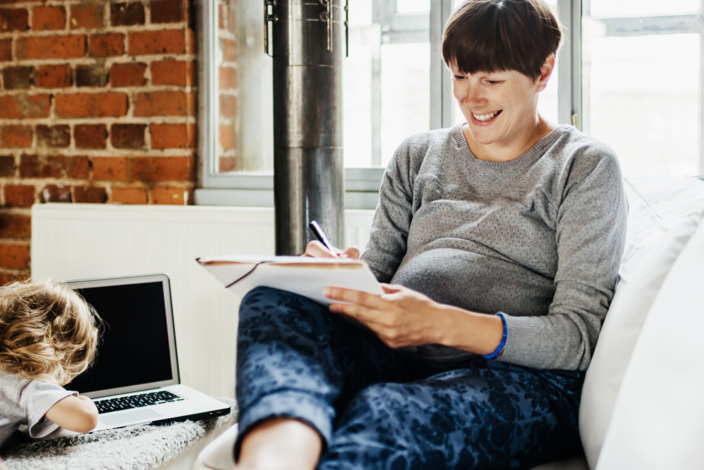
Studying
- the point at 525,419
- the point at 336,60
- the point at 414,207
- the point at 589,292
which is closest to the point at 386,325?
the point at 525,419

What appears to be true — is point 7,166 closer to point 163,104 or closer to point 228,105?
point 163,104

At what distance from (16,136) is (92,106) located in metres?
0.29

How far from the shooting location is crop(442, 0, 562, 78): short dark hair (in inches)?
53.4

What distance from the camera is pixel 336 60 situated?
1.90 m

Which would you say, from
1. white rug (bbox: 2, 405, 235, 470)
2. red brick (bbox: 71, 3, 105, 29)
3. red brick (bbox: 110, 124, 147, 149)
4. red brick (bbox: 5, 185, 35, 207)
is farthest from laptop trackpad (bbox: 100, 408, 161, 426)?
red brick (bbox: 71, 3, 105, 29)

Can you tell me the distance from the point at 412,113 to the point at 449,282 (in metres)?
0.96

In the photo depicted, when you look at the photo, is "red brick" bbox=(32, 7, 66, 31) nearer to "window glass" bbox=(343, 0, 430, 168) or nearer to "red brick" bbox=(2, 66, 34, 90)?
"red brick" bbox=(2, 66, 34, 90)

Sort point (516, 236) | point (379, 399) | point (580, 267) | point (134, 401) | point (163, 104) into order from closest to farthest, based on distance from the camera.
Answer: point (379, 399) → point (580, 267) → point (516, 236) → point (134, 401) → point (163, 104)

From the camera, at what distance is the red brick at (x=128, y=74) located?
229 cm

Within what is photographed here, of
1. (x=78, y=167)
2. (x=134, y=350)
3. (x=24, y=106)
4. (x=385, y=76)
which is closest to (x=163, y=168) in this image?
(x=78, y=167)

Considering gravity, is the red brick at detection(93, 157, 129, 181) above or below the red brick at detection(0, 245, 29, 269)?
above

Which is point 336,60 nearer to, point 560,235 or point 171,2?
point 171,2

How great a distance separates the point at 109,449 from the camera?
4.86 feet

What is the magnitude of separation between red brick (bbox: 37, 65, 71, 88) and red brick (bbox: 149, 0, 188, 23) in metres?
0.33
